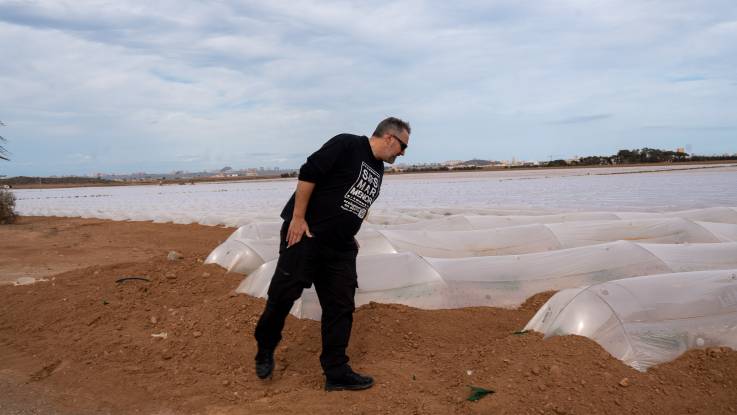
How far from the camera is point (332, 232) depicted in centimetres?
344

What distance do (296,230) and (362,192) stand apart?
1.58 ft

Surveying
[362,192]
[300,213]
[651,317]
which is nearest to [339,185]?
[362,192]

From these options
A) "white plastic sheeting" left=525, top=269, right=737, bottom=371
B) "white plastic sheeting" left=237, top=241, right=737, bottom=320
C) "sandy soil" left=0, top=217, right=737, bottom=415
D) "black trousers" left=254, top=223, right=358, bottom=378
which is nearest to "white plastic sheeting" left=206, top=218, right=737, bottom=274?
"sandy soil" left=0, top=217, right=737, bottom=415

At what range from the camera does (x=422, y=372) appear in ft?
12.3

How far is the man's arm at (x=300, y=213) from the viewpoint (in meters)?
3.33

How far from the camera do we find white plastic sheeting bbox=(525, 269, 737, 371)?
3484mm

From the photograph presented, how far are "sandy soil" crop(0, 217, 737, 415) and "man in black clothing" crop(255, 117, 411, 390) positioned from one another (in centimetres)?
36

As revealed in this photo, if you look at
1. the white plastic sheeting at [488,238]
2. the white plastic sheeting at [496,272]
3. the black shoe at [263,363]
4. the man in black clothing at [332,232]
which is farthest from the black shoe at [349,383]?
the white plastic sheeting at [488,238]

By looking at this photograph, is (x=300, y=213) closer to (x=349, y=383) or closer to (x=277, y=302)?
(x=277, y=302)

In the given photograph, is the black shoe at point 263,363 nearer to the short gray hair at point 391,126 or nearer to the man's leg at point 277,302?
the man's leg at point 277,302

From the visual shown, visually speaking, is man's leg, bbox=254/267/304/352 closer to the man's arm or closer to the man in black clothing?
the man in black clothing

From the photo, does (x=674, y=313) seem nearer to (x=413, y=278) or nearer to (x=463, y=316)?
(x=463, y=316)

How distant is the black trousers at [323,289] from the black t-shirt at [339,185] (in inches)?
4.3

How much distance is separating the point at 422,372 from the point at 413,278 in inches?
56.2
